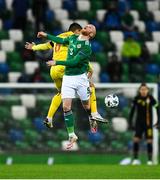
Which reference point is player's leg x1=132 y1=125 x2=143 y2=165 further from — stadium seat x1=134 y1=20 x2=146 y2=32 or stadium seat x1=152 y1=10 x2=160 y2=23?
stadium seat x1=152 y1=10 x2=160 y2=23

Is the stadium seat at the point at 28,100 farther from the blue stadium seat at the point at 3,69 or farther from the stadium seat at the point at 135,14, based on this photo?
the stadium seat at the point at 135,14

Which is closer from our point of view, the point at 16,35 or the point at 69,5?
the point at 16,35

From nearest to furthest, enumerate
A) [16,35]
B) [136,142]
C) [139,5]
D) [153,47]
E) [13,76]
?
[136,142] → [13,76] → [16,35] → [153,47] → [139,5]

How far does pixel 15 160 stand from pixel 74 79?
698 centimetres

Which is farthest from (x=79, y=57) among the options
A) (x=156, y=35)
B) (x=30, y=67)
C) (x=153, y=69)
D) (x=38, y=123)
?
(x=156, y=35)

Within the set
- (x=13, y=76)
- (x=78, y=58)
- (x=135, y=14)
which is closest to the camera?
(x=78, y=58)

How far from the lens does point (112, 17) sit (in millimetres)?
30469

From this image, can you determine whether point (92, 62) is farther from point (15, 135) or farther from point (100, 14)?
point (15, 135)

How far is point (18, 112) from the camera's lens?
25641mm

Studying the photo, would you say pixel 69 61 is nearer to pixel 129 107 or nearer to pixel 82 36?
pixel 82 36

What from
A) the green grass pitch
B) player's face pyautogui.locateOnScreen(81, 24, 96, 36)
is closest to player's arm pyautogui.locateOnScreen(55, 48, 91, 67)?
player's face pyautogui.locateOnScreen(81, 24, 96, 36)

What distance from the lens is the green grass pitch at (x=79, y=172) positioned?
18859mm

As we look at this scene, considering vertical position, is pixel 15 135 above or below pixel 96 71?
below

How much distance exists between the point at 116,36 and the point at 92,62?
65.8 inches
